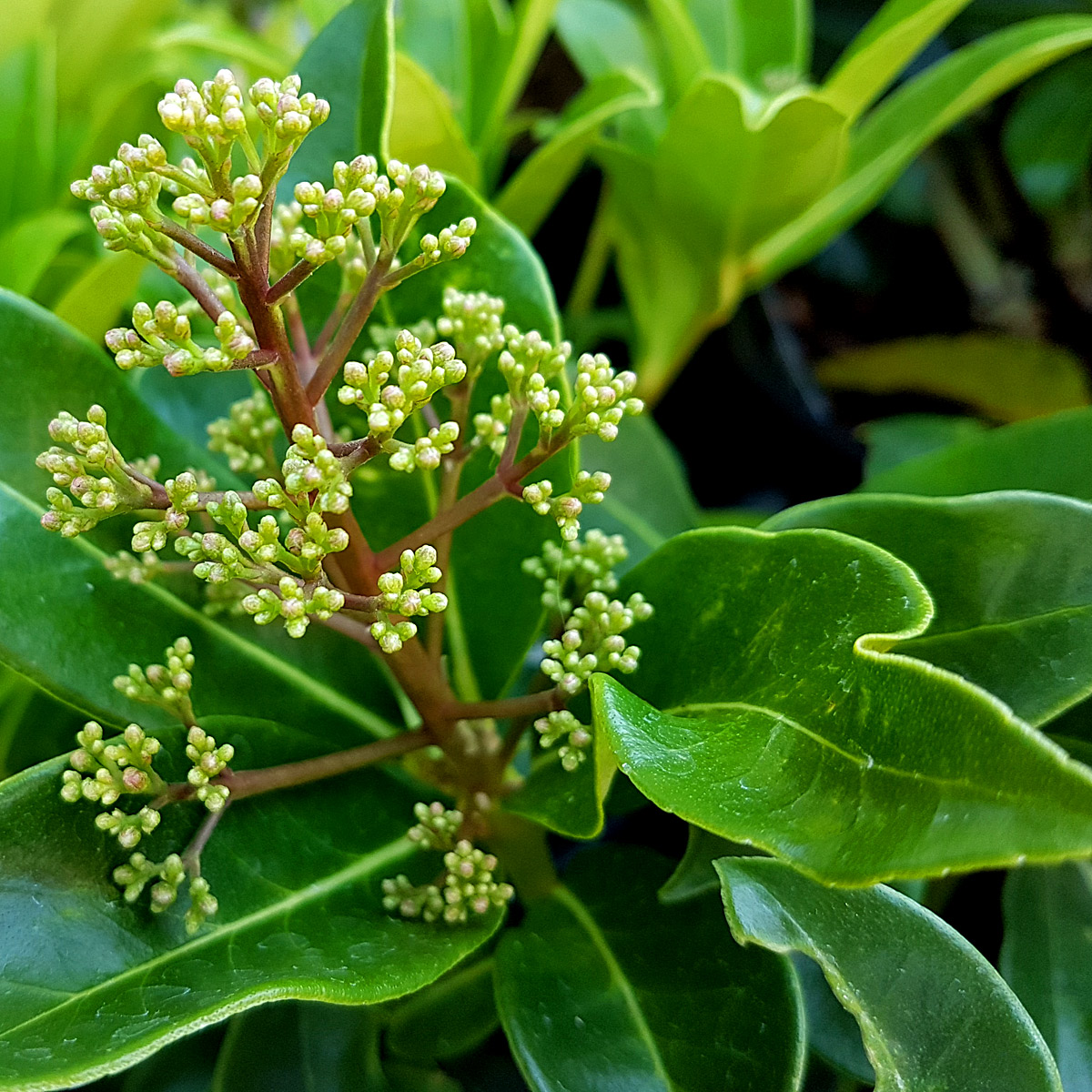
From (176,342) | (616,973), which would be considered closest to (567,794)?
(616,973)

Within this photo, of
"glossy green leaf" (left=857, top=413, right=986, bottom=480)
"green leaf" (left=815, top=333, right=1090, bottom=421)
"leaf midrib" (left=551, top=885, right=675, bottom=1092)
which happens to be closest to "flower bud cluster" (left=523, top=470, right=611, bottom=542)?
"leaf midrib" (left=551, top=885, right=675, bottom=1092)

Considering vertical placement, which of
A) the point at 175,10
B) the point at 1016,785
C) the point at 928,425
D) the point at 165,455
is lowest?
the point at 928,425

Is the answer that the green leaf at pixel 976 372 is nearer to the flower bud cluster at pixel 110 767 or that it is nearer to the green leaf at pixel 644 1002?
the green leaf at pixel 644 1002

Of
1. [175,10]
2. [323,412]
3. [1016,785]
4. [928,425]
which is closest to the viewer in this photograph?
[1016,785]

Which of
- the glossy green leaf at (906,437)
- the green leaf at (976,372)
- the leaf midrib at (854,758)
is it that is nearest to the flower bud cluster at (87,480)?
the leaf midrib at (854,758)

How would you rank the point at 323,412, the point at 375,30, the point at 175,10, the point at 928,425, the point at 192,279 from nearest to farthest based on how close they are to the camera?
the point at 192,279 → the point at 323,412 → the point at 375,30 → the point at 928,425 → the point at 175,10

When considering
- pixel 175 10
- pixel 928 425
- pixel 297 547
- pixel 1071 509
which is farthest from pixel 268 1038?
pixel 175 10

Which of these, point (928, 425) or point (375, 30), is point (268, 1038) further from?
point (928, 425)

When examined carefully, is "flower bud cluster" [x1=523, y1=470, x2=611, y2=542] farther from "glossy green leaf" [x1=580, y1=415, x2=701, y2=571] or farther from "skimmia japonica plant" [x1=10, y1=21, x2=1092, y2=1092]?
"glossy green leaf" [x1=580, y1=415, x2=701, y2=571]
